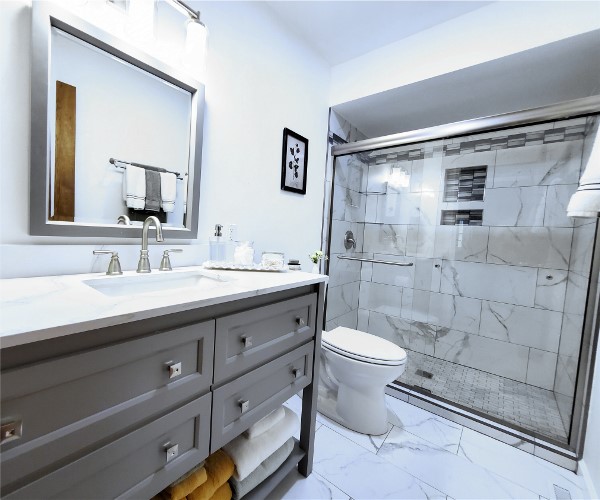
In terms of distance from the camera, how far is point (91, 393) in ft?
1.83

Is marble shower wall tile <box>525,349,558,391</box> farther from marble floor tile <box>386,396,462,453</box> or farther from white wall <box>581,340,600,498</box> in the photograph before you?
marble floor tile <box>386,396,462,453</box>

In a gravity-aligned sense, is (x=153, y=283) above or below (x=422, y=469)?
above

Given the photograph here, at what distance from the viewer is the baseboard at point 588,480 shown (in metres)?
1.16

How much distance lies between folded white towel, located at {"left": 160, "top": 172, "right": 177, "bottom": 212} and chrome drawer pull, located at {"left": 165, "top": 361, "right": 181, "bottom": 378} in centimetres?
76

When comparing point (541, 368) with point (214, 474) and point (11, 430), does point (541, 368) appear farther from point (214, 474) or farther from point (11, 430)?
point (11, 430)

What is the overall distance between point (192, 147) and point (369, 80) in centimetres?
140

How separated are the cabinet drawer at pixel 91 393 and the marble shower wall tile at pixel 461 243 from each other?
2240 millimetres

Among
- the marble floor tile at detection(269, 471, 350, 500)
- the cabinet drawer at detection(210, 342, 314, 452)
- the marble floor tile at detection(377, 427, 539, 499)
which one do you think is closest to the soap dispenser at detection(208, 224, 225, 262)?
the cabinet drawer at detection(210, 342, 314, 452)

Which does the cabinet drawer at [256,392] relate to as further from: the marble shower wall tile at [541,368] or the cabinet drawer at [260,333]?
the marble shower wall tile at [541,368]

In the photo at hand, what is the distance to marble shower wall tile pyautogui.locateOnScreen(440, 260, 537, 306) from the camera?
2113 mm

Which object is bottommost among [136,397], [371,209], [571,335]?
[571,335]

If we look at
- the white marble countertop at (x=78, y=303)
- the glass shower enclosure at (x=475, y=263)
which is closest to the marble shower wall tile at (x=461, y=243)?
the glass shower enclosure at (x=475, y=263)

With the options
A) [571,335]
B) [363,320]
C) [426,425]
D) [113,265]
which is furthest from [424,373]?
[113,265]

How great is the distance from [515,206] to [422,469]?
1970 millimetres
